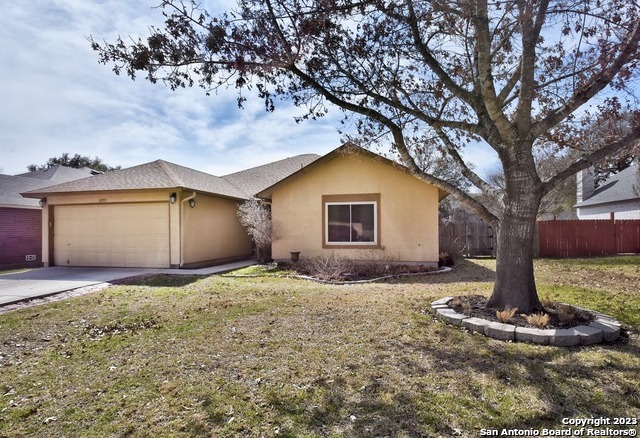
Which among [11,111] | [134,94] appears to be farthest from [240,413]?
[11,111]

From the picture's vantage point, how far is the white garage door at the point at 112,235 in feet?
39.7

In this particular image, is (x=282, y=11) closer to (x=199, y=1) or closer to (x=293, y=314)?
(x=199, y=1)

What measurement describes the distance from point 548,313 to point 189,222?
10622mm

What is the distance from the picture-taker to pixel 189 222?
1218 cm

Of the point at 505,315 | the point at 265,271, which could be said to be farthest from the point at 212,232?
the point at 505,315

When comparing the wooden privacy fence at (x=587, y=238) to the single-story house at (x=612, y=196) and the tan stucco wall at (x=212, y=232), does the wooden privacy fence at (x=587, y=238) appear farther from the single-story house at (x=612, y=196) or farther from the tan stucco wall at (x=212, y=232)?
the tan stucco wall at (x=212, y=232)

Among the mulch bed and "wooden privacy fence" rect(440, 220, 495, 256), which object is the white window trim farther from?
the mulch bed

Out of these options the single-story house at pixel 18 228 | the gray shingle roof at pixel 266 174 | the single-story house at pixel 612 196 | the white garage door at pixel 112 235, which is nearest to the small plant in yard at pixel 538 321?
the white garage door at pixel 112 235

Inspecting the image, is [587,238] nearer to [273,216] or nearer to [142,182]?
[273,216]

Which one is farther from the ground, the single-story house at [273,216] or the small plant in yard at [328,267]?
the single-story house at [273,216]

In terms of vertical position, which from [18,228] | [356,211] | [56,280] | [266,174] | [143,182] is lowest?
[56,280]

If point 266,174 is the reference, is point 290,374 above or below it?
below

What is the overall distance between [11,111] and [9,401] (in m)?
12.3

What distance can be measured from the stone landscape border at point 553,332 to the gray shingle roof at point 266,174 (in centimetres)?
1361
